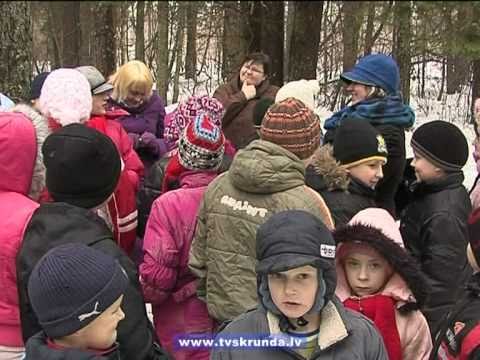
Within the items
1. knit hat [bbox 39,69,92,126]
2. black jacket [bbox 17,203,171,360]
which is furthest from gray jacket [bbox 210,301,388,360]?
knit hat [bbox 39,69,92,126]

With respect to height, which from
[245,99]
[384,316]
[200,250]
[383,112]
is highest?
[383,112]

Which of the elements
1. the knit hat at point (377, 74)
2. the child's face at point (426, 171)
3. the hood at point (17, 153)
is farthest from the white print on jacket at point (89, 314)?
the knit hat at point (377, 74)

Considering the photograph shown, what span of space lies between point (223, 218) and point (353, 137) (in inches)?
39.1

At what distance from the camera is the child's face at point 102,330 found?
2104mm

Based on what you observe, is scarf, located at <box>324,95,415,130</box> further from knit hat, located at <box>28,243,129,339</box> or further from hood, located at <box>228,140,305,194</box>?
knit hat, located at <box>28,243,129,339</box>

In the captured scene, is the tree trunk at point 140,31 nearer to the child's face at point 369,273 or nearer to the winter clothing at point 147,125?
the winter clothing at point 147,125

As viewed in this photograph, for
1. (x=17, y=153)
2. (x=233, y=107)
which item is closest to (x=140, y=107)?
(x=233, y=107)

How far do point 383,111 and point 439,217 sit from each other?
1092mm

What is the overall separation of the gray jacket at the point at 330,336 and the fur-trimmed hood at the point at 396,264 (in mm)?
537

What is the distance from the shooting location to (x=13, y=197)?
2811 millimetres

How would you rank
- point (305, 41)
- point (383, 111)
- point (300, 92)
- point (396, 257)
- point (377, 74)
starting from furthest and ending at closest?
point (305, 41) < point (300, 92) < point (377, 74) < point (383, 111) < point (396, 257)

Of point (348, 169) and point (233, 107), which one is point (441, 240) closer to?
point (348, 169)

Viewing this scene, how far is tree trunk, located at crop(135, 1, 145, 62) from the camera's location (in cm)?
1067

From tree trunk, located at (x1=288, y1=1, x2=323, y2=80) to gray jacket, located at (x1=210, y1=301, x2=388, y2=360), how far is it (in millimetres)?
8408
